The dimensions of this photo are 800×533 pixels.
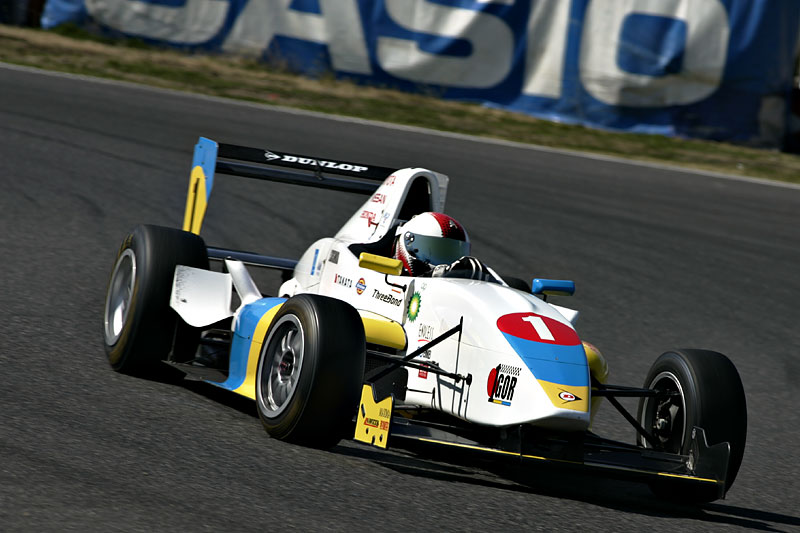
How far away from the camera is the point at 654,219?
1299 cm

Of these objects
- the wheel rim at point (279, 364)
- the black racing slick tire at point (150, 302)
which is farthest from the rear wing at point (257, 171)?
the wheel rim at point (279, 364)

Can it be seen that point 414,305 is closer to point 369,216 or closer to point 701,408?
point 369,216

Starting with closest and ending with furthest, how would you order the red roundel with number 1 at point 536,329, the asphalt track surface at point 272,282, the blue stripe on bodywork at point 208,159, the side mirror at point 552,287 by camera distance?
the asphalt track surface at point 272,282 < the red roundel with number 1 at point 536,329 < the side mirror at point 552,287 < the blue stripe on bodywork at point 208,159

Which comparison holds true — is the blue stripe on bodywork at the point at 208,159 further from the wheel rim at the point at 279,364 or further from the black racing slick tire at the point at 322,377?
the black racing slick tire at the point at 322,377

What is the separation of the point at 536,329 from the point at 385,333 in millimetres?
825

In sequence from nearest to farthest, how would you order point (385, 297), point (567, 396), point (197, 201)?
point (567, 396) → point (385, 297) → point (197, 201)

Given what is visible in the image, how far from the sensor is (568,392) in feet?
15.4

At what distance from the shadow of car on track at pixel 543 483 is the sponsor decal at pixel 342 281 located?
880mm

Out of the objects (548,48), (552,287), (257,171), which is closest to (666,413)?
(552,287)

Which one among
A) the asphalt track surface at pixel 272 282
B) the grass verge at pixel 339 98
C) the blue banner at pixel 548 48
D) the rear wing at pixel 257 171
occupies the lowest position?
the asphalt track surface at pixel 272 282

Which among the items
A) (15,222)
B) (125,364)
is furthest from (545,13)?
(125,364)

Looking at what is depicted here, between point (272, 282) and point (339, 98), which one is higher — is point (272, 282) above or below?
below

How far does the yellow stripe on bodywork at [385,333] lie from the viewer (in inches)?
213

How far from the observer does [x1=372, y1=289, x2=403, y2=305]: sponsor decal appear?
5582mm
